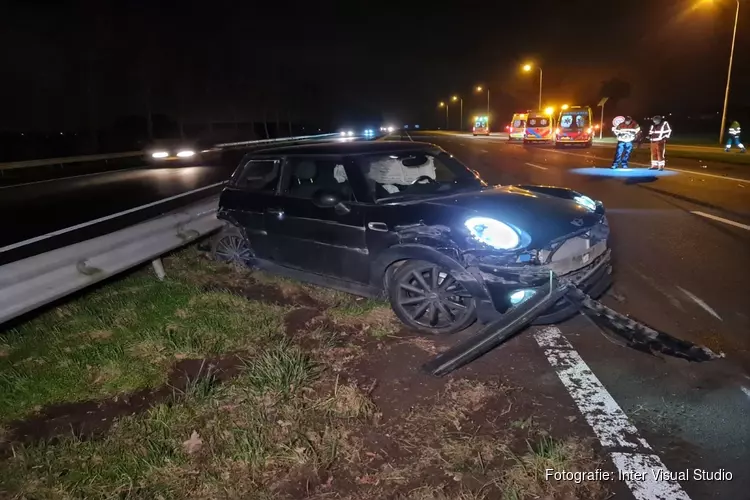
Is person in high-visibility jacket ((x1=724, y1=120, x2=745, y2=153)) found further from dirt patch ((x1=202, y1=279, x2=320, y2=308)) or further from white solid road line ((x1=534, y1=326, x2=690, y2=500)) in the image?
dirt patch ((x1=202, y1=279, x2=320, y2=308))

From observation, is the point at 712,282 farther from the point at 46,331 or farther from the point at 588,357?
the point at 46,331

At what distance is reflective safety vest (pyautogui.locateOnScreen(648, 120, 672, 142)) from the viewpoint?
52.7 feet

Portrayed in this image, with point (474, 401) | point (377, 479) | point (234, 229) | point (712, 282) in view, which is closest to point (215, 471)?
point (377, 479)

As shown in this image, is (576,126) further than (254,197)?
Yes

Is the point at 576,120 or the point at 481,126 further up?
the point at 576,120

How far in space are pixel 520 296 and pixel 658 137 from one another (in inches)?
574

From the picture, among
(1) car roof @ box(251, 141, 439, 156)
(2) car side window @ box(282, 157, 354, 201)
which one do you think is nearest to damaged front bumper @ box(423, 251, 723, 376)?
(2) car side window @ box(282, 157, 354, 201)

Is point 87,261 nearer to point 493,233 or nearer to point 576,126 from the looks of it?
point 493,233

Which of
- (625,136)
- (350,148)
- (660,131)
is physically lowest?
(625,136)

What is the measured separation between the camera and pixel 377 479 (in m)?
2.86

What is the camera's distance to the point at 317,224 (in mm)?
5398

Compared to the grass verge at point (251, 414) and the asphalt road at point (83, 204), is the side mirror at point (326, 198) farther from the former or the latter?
the asphalt road at point (83, 204)

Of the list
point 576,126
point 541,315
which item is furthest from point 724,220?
point 576,126

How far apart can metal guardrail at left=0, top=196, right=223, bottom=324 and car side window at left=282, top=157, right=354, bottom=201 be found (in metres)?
1.47
